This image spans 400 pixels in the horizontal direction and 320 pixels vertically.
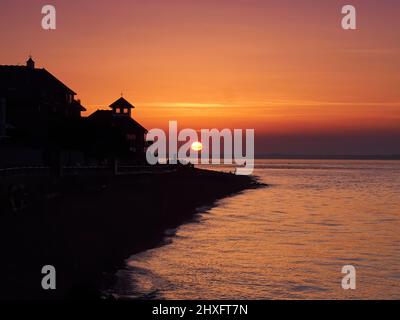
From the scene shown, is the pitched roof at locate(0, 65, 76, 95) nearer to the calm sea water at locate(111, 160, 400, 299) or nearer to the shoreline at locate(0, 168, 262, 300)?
the shoreline at locate(0, 168, 262, 300)

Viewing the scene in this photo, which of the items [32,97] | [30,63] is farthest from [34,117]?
[30,63]

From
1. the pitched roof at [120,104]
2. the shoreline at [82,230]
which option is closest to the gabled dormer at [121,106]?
the pitched roof at [120,104]

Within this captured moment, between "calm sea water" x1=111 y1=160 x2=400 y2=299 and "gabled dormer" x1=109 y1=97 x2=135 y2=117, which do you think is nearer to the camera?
"calm sea water" x1=111 y1=160 x2=400 y2=299

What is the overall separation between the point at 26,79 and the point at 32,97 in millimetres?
3210

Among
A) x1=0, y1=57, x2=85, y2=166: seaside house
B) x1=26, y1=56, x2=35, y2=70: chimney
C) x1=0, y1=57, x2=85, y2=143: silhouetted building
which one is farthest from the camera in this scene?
x1=26, y1=56, x2=35, y2=70: chimney

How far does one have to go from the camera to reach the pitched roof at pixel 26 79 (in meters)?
72.9

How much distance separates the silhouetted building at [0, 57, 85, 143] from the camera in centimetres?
6725

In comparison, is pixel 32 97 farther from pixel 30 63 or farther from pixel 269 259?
pixel 269 259

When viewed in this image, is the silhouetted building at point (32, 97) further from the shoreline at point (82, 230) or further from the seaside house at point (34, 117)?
the shoreline at point (82, 230)

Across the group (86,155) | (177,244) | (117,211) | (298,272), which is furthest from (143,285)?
(86,155)

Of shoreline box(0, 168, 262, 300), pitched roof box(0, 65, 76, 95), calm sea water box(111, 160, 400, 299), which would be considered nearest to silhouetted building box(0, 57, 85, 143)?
pitched roof box(0, 65, 76, 95)

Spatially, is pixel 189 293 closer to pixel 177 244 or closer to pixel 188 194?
pixel 177 244

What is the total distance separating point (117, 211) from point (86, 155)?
2088cm

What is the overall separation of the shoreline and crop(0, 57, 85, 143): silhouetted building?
12425 mm
